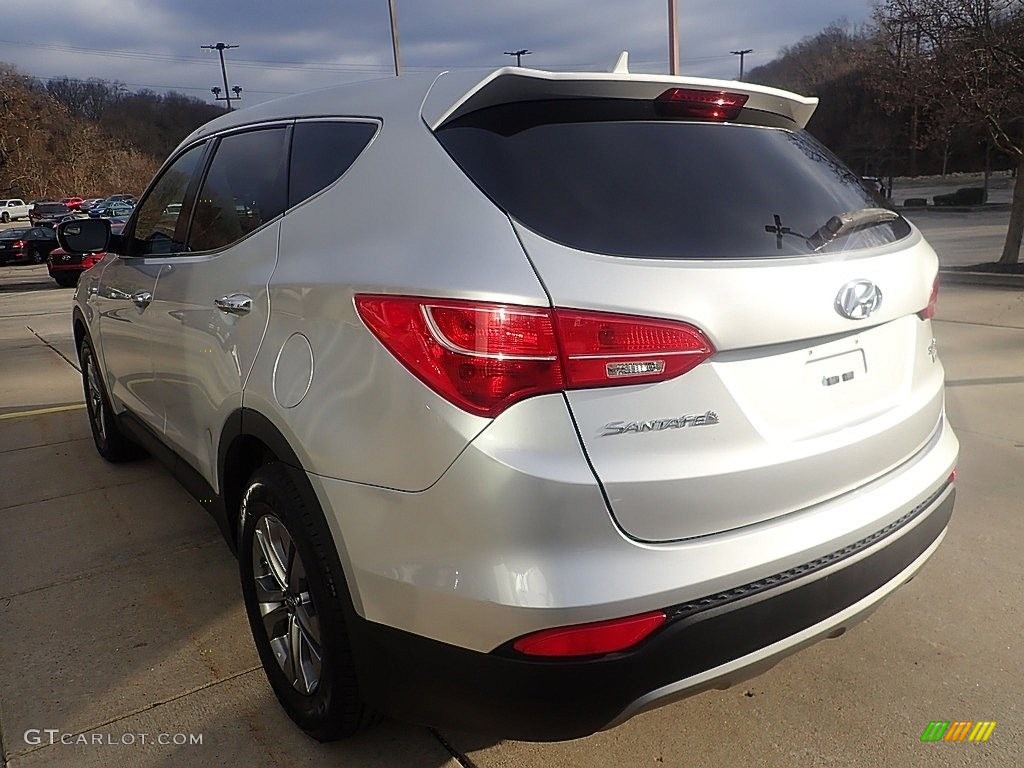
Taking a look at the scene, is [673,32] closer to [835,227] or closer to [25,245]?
[835,227]

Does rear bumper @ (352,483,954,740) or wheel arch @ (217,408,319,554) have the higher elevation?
wheel arch @ (217,408,319,554)

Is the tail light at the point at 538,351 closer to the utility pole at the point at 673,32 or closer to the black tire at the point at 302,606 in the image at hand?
the black tire at the point at 302,606

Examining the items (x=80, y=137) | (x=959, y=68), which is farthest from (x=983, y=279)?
(x=80, y=137)

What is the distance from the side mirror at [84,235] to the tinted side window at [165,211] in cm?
63

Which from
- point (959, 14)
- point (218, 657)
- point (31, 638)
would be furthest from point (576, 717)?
point (959, 14)

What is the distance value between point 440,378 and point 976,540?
283 cm

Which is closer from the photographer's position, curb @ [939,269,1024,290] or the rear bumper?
the rear bumper

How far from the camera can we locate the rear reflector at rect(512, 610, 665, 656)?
1692mm

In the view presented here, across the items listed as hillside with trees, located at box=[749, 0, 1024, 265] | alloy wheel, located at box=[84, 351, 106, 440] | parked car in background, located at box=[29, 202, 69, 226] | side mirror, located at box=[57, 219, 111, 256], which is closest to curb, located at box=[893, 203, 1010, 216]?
hillside with trees, located at box=[749, 0, 1024, 265]

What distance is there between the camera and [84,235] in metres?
4.60

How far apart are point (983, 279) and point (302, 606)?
1158 cm

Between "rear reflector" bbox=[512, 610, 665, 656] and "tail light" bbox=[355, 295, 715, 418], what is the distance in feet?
1.53
